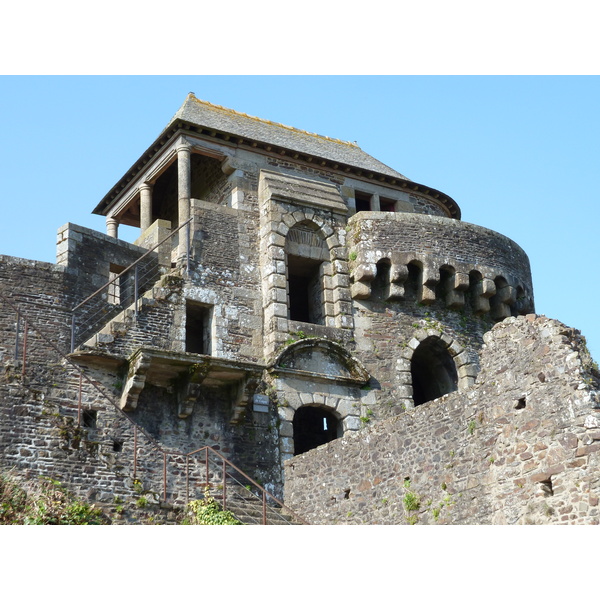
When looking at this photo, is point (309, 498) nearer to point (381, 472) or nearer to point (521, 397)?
point (381, 472)

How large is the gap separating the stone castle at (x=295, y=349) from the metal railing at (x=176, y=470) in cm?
5

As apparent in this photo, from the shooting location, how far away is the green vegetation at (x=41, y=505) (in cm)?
1384

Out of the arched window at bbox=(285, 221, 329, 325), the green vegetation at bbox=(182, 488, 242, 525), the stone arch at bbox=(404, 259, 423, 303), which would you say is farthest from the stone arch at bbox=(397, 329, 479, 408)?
the green vegetation at bbox=(182, 488, 242, 525)

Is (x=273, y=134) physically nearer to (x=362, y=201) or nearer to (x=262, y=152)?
(x=262, y=152)

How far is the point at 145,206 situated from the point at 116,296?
9.69ft

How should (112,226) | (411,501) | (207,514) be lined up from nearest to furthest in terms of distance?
(411,501) → (207,514) → (112,226)

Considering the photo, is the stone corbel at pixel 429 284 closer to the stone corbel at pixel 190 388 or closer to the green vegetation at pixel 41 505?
the stone corbel at pixel 190 388

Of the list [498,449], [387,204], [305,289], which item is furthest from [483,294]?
[498,449]

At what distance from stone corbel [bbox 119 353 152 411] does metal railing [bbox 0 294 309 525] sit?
0.19 meters

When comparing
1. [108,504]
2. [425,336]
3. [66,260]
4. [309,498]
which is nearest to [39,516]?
[108,504]

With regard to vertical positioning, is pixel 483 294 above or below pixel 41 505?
above

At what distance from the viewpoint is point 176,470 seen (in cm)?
1623

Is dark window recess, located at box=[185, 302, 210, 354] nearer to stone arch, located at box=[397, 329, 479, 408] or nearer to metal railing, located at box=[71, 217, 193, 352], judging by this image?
metal railing, located at box=[71, 217, 193, 352]

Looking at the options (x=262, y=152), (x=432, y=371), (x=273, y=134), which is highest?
(x=273, y=134)
